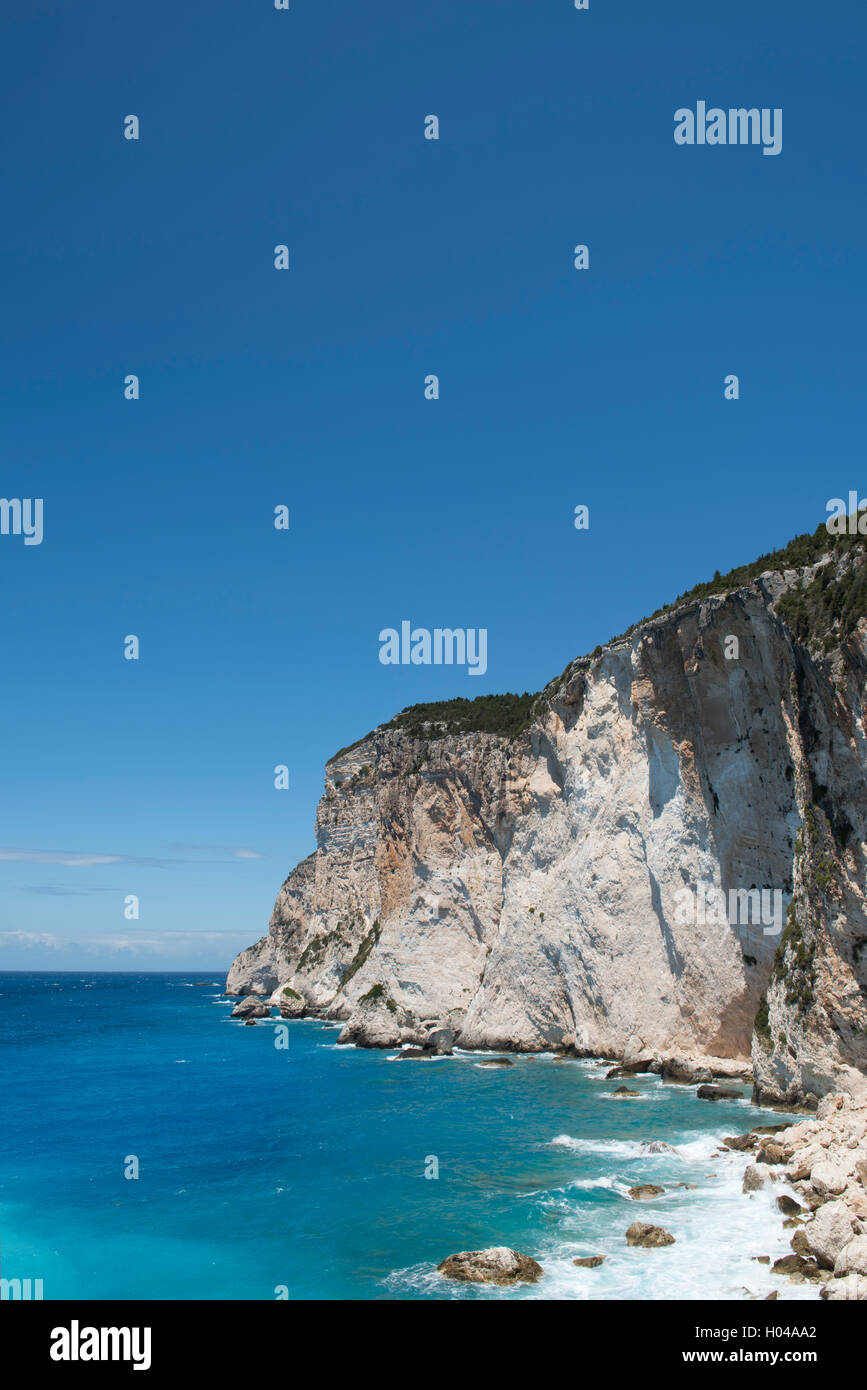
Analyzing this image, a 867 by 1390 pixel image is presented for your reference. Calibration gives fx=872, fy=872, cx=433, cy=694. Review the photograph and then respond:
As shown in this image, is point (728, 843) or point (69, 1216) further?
point (728, 843)

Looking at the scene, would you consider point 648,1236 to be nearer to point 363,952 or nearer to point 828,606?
point 828,606

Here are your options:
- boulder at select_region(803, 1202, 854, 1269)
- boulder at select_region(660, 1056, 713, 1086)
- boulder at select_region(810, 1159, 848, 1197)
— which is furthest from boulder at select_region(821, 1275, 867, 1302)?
boulder at select_region(660, 1056, 713, 1086)

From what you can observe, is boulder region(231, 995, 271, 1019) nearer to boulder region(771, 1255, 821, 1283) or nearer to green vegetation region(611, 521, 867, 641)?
green vegetation region(611, 521, 867, 641)

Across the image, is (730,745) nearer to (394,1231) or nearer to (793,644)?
(793,644)

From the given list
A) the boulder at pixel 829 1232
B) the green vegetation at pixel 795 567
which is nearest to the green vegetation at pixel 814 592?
the green vegetation at pixel 795 567

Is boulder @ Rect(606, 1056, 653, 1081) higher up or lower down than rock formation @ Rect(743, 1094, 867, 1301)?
lower down

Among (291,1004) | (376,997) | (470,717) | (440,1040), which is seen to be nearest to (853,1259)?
(440,1040)
